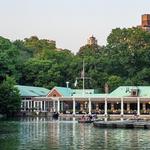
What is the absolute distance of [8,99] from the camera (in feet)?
297

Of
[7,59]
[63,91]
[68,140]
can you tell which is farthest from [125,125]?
[7,59]

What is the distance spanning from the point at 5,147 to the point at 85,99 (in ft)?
193

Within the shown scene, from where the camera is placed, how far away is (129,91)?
9975 cm

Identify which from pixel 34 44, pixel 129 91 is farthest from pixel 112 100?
pixel 34 44

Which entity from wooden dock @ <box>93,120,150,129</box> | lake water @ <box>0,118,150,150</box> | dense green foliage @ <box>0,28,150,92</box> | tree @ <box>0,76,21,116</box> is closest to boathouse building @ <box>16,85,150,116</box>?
dense green foliage @ <box>0,28,150,92</box>

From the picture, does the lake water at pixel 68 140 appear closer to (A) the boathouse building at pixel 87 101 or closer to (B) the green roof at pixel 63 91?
(A) the boathouse building at pixel 87 101

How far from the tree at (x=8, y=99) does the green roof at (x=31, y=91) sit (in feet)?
39.7

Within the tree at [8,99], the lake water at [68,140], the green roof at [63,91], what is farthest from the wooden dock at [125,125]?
the green roof at [63,91]

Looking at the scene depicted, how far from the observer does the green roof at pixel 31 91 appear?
10681 centimetres

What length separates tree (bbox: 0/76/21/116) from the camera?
89.9m

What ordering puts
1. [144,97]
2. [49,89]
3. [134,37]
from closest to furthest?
[144,97], [49,89], [134,37]

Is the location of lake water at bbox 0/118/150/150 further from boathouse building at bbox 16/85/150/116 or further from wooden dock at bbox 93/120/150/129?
boathouse building at bbox 16/85/150/116

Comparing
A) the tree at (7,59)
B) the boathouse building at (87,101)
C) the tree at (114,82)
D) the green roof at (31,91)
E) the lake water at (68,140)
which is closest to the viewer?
the lake water at (68,140)

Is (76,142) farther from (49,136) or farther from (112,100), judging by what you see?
(112,100)
